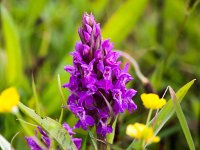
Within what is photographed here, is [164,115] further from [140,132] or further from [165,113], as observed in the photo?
[140,132]

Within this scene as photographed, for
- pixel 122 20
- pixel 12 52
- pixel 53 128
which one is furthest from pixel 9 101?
pixel 122 20

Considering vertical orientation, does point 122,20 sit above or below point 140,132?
below

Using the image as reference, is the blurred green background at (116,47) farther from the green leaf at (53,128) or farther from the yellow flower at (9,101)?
the yellow flower at (9,101)

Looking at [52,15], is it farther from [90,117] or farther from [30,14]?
[90,117]

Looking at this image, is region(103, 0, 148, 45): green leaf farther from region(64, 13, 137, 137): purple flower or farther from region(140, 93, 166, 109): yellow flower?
region(140, 93, 166, 109): yellow flower

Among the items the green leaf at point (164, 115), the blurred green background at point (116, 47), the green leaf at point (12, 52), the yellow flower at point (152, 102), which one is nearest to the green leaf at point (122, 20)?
the blurred green background at point (116, 47)

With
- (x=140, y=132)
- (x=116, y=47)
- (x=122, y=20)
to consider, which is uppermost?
(x=140, y=132)

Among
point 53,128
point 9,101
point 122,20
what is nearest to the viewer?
point 9,101
